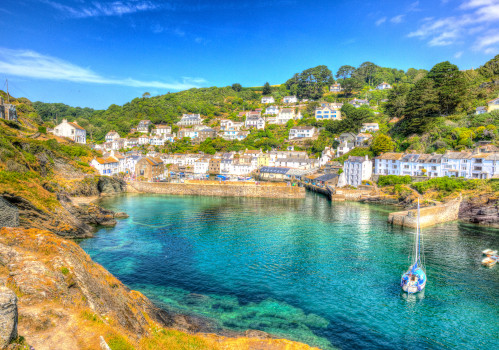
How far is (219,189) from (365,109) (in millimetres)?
59895

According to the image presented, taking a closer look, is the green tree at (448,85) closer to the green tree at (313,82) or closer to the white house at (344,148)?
the white house at (344,148)

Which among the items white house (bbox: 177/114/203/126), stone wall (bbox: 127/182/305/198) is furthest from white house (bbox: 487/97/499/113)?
white house (bbox: 177/114/203/126)

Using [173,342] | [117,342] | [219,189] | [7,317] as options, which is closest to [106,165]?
[219,189]

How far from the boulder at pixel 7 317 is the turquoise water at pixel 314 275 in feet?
35.4

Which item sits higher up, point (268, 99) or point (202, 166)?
point (268, 99)

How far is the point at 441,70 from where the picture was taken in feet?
228

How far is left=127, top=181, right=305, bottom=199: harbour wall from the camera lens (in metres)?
60.3

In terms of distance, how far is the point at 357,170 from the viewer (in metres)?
64.6

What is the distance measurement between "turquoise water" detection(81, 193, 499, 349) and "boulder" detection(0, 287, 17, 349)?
1080cm

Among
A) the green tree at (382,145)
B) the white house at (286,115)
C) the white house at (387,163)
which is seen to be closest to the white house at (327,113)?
the white house at (286,115)

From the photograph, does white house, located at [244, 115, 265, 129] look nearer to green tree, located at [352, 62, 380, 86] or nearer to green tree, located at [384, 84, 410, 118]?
green tree, located at [384, 84, 410, 118]

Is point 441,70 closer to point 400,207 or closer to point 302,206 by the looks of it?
point 400,207

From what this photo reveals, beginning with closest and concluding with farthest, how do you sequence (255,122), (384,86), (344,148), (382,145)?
(382,145) < (344,148) < (255,122) < (384,86)

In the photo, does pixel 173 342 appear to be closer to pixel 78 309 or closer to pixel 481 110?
pixel 78 309
